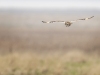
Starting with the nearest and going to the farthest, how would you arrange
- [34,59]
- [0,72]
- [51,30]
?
[0,72] → [34,59] → [51,30]

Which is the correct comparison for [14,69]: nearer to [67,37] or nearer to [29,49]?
[29,49]

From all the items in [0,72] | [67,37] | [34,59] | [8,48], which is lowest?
[0,72]

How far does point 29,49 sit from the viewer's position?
11.0 m

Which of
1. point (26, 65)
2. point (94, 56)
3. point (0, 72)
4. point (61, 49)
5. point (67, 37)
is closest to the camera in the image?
point (0, 72)

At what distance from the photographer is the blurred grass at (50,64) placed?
8.72 m

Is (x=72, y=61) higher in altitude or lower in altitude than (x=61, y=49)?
lower

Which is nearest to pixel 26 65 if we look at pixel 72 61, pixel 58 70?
pixel 58 70

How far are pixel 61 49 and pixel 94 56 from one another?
1.63 meters

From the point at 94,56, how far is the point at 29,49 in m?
2.60

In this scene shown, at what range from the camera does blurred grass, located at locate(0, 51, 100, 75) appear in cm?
872

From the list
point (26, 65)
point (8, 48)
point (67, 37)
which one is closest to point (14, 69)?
point (26, 65)

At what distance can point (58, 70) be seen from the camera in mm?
8805

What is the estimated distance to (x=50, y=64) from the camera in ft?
31.0

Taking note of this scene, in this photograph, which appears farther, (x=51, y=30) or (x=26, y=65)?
(x=51, y=30)
